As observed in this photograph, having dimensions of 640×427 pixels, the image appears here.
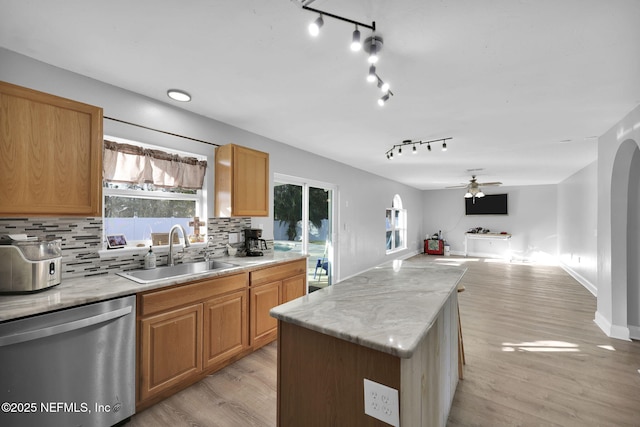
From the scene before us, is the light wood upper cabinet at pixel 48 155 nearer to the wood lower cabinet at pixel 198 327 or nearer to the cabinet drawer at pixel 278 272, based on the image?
the wood lower cabinet at pixel 198 327

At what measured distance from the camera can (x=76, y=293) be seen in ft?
5.35

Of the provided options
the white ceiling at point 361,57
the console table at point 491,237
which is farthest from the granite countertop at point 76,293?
the console table at point 491,237

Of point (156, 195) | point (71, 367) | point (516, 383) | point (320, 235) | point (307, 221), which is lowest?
point (516, 383)

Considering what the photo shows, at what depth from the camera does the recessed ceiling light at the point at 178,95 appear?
234 centimetres

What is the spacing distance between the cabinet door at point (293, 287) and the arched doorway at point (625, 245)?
345 centimetres

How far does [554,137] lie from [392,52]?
3045mm

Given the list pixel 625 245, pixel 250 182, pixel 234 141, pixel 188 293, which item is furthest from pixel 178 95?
pixel 625 245

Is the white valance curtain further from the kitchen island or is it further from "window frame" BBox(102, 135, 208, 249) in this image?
the kitchen island

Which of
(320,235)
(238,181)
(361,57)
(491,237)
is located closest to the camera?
(361,57)

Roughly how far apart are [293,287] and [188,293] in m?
1.27

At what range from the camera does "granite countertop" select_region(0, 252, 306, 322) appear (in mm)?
1378

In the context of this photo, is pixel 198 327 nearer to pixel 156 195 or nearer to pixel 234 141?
pixel 156 195

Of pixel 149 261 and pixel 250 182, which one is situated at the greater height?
pixel 250 182

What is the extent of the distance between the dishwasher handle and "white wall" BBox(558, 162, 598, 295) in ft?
19.6
